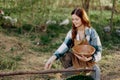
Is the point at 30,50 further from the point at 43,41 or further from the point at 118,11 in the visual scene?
the point at 118,11

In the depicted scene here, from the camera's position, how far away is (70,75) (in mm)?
4480

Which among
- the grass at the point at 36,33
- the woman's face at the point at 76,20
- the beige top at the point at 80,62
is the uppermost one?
the woman's face at the point at 76,20

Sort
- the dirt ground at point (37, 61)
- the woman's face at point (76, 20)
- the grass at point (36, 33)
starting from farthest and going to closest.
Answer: the grass at point (36, 33), the dirt ground at point (37, 61), the woman's face at point (76, 20)

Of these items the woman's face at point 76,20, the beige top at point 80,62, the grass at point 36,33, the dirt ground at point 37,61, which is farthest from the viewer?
the grass at point 36,33

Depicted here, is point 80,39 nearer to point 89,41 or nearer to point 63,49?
point 89,41

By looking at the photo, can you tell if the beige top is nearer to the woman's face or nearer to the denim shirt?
the denim shirt

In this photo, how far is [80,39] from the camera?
450 centimetres

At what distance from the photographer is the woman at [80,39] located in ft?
14.1

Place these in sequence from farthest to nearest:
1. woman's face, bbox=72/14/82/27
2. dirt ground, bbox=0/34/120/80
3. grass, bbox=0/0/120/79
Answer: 1. grass, bbox=0/0/120/79
2. dirt ground, bbox=0/34/120/80
3. woman's face, bbox=72/14/82/27

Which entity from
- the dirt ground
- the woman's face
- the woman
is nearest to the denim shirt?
the woman

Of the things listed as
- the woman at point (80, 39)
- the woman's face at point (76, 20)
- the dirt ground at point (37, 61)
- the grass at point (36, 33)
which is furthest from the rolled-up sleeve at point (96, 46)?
the grass at point (36, 33)

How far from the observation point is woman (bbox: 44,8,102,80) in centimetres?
431

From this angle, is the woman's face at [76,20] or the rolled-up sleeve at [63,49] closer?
the woman's face at [76,20]

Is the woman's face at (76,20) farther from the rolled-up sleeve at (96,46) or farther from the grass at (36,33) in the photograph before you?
the grass at (36,33)
